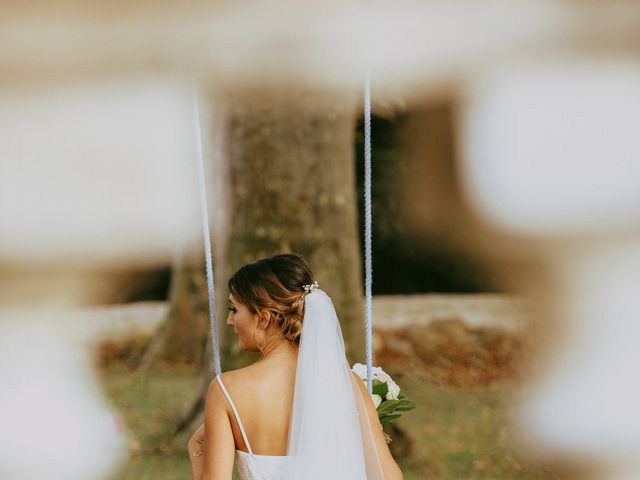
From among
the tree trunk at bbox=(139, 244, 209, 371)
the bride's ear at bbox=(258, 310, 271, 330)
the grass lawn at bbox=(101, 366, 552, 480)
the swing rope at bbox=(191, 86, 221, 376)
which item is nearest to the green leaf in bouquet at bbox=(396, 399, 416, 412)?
the swing rope at bbox=(191, 86, 221, 376)

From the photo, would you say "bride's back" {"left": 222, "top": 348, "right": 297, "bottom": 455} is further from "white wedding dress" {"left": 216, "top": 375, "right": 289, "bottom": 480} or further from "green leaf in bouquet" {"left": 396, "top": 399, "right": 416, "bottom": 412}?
"green leaf in bouquet" {"left": 396, "top": 399, "right": 416, "bottom": 412}

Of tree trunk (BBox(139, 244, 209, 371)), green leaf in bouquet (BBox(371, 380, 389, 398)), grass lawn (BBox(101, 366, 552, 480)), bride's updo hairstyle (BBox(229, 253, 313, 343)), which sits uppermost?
bride's updo hairstyle (BBox(229, 253, 313, 343))

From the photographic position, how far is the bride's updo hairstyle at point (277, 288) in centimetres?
187

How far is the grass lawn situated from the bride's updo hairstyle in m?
3.16

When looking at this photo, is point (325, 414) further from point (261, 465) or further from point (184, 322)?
point (184, 322)

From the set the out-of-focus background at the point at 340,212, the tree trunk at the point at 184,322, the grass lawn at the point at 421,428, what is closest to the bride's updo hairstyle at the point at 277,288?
the out-of-focus background at the point at 340,212

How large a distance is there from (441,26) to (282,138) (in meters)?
3.27

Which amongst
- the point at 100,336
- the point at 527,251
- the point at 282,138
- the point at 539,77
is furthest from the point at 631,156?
the point at 100,336

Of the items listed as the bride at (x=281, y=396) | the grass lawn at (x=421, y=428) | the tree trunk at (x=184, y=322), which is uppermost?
the bride at (x=281, y=396)

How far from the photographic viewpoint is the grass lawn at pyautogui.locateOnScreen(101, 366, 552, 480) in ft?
17.1

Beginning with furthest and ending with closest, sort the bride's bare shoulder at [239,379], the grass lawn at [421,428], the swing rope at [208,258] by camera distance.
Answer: the grass lawn at [421,428] → the swing rope at [208,258] → the bride's bare shoulder at [239,379]

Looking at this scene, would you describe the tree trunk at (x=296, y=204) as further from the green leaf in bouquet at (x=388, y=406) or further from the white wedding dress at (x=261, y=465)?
the white wedding dress at (x=261, y=465)

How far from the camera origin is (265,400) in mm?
1877

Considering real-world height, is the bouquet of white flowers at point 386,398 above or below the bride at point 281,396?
below
